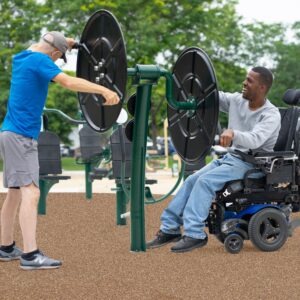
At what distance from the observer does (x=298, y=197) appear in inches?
244

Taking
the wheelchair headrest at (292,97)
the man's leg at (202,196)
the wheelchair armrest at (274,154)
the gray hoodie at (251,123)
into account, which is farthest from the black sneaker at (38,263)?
the wheelchair headrest at (292,97)

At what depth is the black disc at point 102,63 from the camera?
17.1 ft

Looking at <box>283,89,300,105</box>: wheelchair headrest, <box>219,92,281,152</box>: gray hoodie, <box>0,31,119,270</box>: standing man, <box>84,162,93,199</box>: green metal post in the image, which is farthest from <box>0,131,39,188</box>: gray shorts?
<box>84,162,93,199</box>: green metal post

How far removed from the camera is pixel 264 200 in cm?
608

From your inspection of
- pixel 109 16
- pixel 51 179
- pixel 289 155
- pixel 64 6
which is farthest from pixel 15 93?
pixel 64 6

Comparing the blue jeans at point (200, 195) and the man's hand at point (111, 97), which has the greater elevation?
the man's hand at point (111, 97)

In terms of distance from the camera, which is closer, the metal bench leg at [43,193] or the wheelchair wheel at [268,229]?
the wheelchair wheel at [268,229]

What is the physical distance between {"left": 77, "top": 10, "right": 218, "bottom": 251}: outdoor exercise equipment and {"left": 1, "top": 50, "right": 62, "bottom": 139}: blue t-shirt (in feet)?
1.46

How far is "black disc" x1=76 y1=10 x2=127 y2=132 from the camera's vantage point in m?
5.21

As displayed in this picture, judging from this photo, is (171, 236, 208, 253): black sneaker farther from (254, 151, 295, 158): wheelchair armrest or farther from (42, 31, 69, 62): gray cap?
(42, 31, 69, 62): gray cap

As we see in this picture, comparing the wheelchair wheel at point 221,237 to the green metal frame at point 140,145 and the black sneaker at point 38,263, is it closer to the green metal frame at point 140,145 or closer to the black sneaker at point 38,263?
the green metal frame at point 140,145

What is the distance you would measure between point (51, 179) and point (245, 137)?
12.0 feet

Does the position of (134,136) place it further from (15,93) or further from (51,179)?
(51,179)

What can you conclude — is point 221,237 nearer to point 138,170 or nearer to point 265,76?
point 138,170
